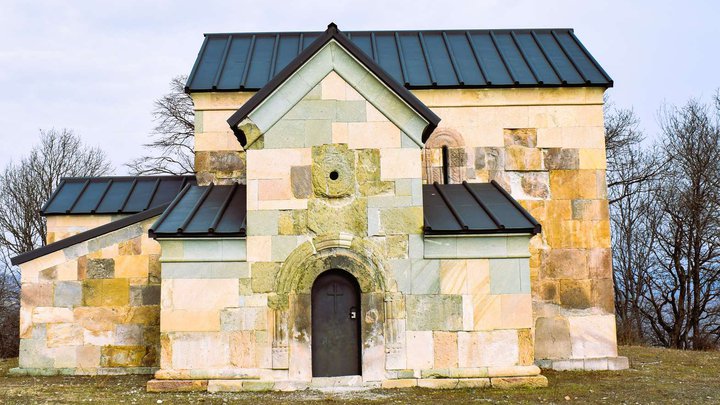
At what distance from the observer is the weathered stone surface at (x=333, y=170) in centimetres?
1088

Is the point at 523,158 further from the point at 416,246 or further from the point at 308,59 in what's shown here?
the point at 308,59

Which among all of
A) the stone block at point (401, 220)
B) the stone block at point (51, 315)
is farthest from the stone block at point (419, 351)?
the stone block at point (51, 315)

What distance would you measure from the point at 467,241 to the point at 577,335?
12.6ft

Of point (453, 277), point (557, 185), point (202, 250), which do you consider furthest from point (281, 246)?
point (557, 185)

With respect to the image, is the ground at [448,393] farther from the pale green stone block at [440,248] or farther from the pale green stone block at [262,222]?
the pale green stone block at [262,222]

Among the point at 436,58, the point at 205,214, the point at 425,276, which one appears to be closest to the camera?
the point at 425,276

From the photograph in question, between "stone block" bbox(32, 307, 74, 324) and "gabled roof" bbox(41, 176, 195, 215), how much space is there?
9.34ft

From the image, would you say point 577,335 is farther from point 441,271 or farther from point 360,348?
point 360,348

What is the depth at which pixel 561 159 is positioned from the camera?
1372cm

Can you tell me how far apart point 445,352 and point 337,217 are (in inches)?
103

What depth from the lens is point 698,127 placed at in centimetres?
2770

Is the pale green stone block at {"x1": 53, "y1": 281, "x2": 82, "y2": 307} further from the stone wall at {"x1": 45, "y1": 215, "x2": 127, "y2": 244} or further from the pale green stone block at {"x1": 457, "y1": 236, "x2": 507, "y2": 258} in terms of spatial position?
the pale green stone block at {"x1": 457, "y1": 236, "x2": 507, "y2": 258}

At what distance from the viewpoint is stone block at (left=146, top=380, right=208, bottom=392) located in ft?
34.2

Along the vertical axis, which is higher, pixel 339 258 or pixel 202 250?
pixel 202 250
